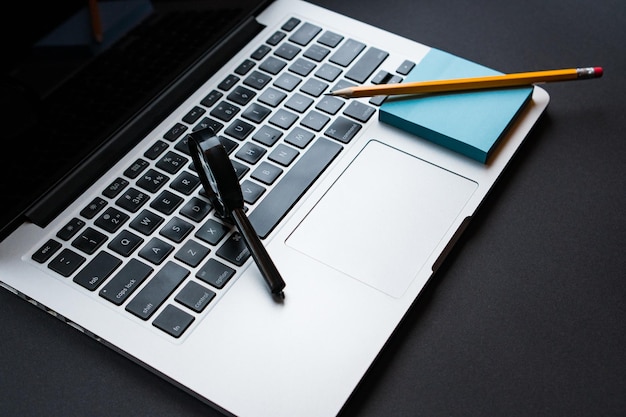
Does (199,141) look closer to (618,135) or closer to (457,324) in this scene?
(457,324)

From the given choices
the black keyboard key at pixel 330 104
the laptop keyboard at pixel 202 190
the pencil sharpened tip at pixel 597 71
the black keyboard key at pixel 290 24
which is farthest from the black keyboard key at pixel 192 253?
the pencil sharpened tip at pixel 597 71

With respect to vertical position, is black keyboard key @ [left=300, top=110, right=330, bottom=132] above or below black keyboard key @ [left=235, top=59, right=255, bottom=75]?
below

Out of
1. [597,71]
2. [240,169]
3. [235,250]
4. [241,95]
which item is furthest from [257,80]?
[597,71]

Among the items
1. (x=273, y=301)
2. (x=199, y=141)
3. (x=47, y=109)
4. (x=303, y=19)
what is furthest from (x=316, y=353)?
(x=303, y=19)

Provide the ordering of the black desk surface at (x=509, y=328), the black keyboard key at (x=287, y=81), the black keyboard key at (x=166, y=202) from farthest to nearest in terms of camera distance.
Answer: the black keyboard key at (x=287, y=81), the black keyboard key at (x=166, y=202), the black desk surface at (x=509, y=328)

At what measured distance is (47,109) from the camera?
2.08ft

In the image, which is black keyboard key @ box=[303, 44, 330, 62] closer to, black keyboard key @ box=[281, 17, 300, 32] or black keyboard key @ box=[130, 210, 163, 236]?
black keyboard key @ box=[281, 17, 300, 32]

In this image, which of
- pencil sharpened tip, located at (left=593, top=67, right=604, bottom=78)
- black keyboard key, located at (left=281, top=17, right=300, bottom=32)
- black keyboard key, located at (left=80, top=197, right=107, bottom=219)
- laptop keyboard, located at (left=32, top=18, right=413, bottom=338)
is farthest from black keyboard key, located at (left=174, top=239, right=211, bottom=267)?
pencil sharpened tip, located at (left=593, top=67, right=604, bottom=78)

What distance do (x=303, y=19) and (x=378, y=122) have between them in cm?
19

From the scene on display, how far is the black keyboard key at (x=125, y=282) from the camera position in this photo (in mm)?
585

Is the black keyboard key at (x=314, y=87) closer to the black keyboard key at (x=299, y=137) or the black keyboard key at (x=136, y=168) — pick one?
the black keyboard key at (x=299, y=137)

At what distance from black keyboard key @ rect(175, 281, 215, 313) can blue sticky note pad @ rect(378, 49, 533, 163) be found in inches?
10.5

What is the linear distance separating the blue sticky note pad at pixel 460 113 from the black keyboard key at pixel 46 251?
35cm

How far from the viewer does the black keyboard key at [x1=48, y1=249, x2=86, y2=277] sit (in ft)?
2.00
